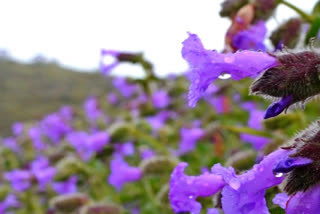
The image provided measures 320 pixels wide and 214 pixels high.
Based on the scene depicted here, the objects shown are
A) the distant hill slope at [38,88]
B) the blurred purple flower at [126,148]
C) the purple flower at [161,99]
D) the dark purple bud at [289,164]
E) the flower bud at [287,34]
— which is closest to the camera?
the dark purple bud at [289,164]

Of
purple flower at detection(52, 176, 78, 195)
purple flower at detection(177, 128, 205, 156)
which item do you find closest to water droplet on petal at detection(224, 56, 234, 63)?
purple flower at detection(177, 128, 205, 156)

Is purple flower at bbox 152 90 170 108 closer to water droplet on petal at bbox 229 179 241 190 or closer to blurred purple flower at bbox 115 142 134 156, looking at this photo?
blurred purple flower at bbox 115 142 134 156

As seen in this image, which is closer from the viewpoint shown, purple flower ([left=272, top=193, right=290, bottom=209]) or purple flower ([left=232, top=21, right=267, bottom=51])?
purple flower ([left=272, top=193, right=290, bottom=209])

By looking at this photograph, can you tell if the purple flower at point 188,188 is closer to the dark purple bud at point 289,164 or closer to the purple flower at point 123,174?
the dark purple bud at point 289,164

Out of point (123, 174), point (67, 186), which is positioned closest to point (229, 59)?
point (123, 174)

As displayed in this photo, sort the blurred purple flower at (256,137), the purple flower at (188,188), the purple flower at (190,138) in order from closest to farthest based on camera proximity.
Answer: the purple flower at (188,188) < the blurred purple flower at (256,137) < the purple flower at (190,138)

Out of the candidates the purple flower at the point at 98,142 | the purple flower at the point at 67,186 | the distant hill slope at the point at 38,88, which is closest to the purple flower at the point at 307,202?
the purple flower at the point at 98,142

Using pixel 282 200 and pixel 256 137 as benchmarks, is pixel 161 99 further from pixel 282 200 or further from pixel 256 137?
pixel 282 200
